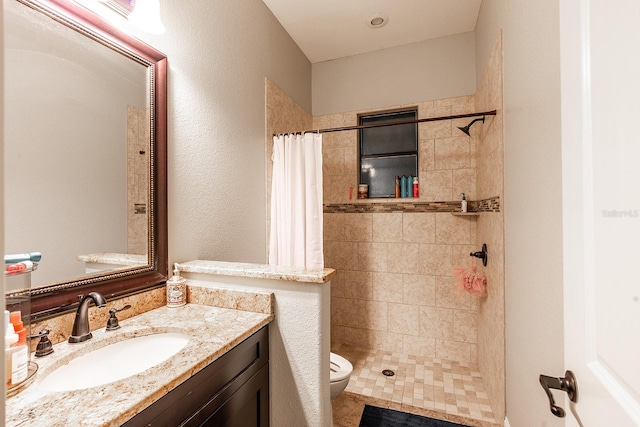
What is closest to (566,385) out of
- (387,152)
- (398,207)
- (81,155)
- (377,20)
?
(81,155)

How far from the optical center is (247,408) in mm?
1078

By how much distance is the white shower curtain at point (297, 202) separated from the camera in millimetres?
1983

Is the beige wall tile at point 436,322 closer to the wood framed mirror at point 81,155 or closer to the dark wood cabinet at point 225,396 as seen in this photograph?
the dark wood cabinet at point 225,396

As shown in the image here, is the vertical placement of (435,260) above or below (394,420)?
above

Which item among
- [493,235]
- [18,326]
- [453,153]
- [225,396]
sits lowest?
[225,396]

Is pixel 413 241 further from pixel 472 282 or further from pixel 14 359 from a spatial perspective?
pixel 14 359

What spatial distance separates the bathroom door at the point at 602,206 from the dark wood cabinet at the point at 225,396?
94 centimetres

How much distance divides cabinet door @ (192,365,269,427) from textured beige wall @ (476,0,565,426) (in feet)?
3.44

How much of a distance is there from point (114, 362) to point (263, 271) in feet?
1.93

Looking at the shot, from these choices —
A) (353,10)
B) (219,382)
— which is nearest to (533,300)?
→ (219,382)

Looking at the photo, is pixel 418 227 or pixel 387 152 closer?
pixel 418 227

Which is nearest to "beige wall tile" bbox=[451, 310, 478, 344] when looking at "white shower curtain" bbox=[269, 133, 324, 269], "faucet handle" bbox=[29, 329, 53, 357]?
"white shower curtain" bbox=[269, 133, 324, 269]

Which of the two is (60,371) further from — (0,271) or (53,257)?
(0,271)

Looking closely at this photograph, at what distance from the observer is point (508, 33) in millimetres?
1429
